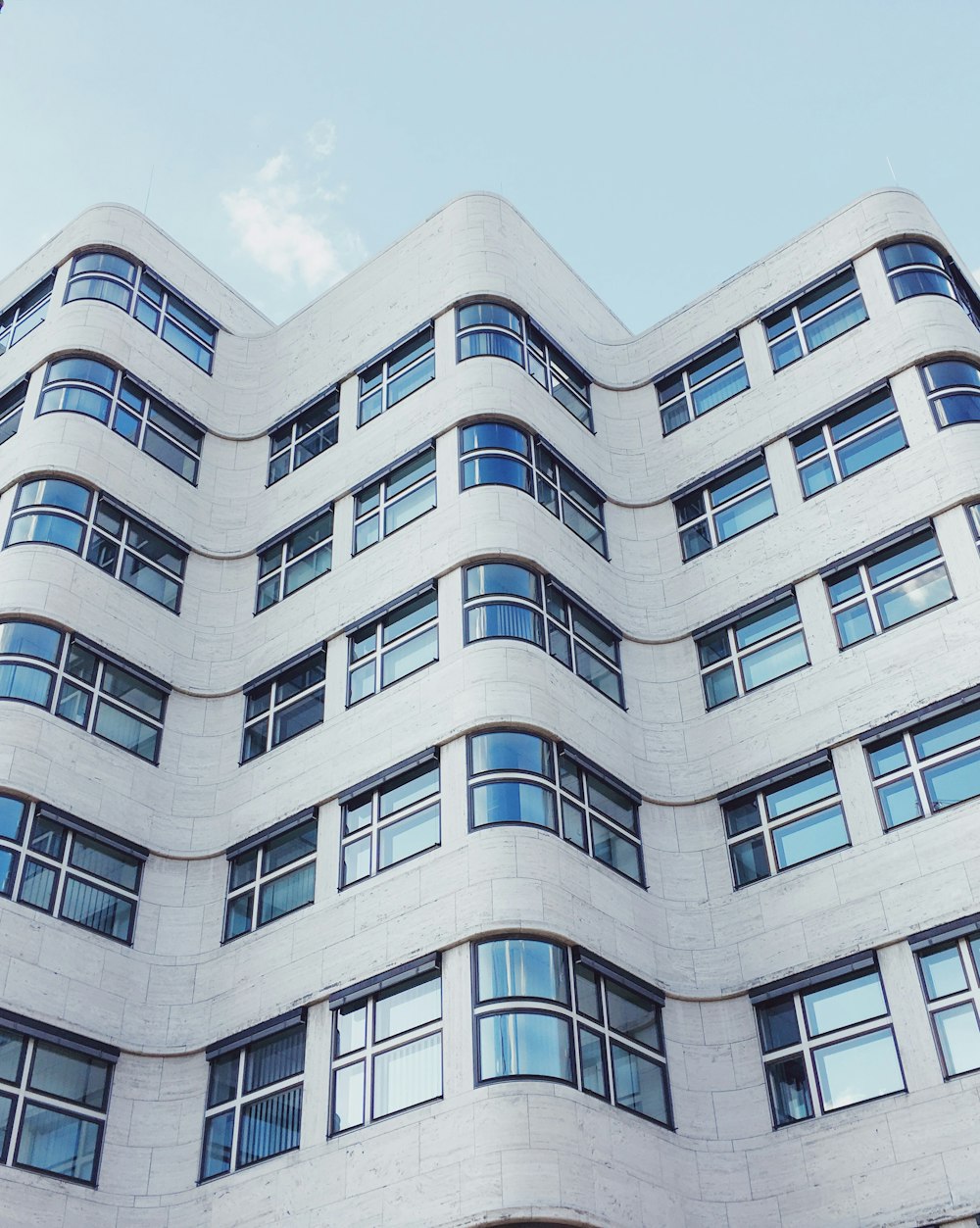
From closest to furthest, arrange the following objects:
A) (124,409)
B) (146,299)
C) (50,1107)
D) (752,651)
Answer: (50,1107) < (752,651) < (124,409) < (146,299)

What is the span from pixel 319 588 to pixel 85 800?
6.39m

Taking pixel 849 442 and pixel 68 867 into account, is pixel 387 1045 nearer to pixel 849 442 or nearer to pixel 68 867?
pixel 68 867

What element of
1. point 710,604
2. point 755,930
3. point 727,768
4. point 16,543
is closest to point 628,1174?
point 755,930

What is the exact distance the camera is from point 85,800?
23.7 metres

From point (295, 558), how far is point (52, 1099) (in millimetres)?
12071

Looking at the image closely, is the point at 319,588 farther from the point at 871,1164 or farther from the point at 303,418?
the point at 871,1164

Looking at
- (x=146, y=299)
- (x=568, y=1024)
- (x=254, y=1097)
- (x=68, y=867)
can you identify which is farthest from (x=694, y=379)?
(x=254, y=1097)

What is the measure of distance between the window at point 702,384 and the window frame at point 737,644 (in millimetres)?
5769

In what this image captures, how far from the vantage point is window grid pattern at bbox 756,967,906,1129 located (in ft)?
63.4

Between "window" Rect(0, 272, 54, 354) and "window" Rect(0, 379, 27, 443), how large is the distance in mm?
2220

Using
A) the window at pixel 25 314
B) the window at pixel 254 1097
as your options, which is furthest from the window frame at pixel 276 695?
the window at pixel 25 314

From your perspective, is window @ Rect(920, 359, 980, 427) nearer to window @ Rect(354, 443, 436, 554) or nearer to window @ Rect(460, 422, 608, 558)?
window @ Rect(460, 422, 608, 558)

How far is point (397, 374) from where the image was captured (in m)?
29.5

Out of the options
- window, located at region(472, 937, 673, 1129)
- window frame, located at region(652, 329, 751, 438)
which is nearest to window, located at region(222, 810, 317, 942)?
window, located at region(472, 937, 673, 1129)
